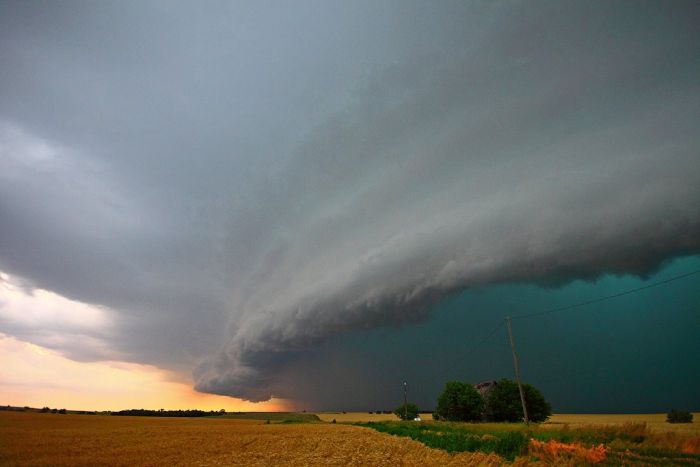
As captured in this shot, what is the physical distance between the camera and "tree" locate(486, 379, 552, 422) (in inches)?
3140

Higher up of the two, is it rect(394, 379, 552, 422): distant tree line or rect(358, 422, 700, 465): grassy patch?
rect(358, 422, 700, 465): grassy patch

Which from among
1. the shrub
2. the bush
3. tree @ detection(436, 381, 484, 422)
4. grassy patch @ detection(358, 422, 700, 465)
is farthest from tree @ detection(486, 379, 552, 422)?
the shrub

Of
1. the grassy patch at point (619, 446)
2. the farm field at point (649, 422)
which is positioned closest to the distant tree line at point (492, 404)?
the farm field at point (649, 422)

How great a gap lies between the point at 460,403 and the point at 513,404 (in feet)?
37.9

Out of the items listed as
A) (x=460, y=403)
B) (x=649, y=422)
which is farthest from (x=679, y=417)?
(x=460, y=403)

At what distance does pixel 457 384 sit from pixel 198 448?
74.8m

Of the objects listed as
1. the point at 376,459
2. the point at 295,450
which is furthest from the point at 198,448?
the point at 376,459

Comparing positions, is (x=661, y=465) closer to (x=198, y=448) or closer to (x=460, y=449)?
(x=460, y=449)

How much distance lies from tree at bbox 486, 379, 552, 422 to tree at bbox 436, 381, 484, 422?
2.77 m

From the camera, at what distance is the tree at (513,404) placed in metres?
79.8

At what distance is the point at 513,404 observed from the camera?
8119cm

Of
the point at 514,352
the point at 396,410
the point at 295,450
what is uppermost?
the point at 514,352

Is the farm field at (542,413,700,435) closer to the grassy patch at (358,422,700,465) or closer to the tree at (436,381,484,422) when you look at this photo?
the grassy patch at (358,422,700,465)

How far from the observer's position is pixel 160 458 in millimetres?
23672
